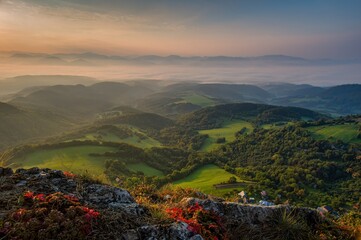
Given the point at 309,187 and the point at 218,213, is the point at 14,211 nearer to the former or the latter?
the point at 218,213

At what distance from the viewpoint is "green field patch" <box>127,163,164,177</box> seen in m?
105

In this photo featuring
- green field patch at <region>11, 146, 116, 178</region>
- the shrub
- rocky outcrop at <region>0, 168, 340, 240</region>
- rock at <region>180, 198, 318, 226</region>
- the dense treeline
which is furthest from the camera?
green field patch at <region>11, 146, 116, 178</region>

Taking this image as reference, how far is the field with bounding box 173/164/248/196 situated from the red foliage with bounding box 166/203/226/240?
73125mm

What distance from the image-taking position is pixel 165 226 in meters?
6.07

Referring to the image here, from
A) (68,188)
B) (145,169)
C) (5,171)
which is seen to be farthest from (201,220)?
(145,169)

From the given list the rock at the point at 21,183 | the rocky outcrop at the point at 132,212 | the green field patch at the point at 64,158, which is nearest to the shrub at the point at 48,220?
the rocky outcrop at the point at 132,212

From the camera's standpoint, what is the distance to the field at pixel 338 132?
481 ft

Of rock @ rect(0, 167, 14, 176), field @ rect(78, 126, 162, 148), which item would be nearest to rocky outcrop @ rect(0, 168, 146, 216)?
rock @ rect(0, 167, 14, 176)

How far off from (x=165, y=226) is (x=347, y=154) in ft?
478

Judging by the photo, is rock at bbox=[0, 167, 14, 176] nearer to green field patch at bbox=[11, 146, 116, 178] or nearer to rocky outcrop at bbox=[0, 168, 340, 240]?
rocky outcrop at bbox=[0, 168, 340, 240]

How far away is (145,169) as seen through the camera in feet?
358

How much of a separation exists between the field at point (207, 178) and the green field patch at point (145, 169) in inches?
468

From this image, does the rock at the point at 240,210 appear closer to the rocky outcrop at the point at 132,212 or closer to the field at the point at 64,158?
→ the rocky outcrop at the point at 132,212

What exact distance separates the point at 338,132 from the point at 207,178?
99805mm
